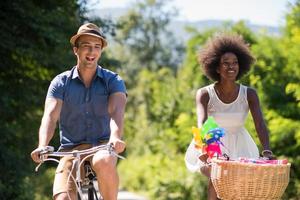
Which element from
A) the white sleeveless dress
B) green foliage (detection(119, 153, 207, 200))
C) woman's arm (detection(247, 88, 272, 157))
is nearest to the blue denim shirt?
the white sleeveless dress

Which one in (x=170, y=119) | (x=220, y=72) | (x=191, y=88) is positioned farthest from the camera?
(x=170, y=119)

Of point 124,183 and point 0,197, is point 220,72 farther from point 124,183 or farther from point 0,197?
point 124,183

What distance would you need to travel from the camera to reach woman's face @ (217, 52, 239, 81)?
646cm

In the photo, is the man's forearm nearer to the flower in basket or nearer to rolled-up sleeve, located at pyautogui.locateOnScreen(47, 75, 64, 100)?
rolled-up sleeve, located at pyautogui.locateOnScreen(47, 75, 64, 100)

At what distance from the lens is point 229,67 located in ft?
21.2

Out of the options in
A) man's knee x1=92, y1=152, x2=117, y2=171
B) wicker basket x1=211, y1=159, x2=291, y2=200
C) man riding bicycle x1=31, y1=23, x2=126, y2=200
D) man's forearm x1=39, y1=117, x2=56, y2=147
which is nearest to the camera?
man's knee x1=92, y1=152, x2=117, y2=171

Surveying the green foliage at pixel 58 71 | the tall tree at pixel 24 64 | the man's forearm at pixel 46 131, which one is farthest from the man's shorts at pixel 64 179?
the tall tree at pixel 24 64

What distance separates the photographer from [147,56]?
51.8 meters

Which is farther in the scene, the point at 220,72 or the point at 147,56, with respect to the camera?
the point at 147,56

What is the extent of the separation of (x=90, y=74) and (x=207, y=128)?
1025mm

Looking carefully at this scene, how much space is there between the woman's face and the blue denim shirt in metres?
1.30

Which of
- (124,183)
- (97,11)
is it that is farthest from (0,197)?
(124,183)

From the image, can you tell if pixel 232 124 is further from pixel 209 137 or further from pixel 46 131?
pixel 46 131

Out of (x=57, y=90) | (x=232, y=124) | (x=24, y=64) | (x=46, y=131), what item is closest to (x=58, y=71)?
(x=24, y=64)
